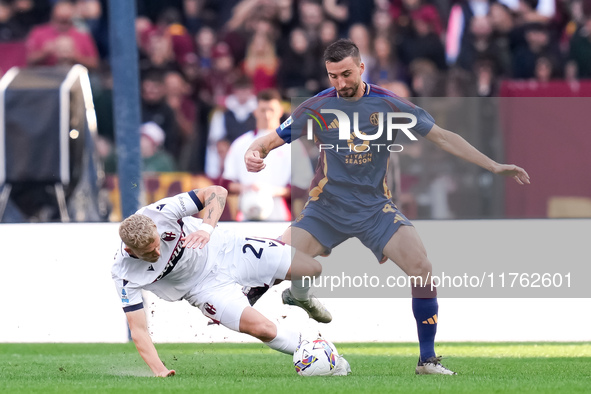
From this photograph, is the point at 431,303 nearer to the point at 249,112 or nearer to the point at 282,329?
the point at 282,329

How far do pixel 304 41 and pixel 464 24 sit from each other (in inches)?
79.8

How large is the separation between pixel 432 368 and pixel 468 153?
155 centimetres

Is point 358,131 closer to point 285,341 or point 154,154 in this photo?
point 285,341

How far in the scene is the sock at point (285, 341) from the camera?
7.42m

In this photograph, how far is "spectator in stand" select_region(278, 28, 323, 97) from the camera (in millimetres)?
12938

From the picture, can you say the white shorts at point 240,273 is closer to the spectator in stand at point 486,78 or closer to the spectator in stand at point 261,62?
the spectator in stand at point 486,78

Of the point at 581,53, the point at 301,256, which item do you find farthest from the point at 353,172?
the point at 581,53

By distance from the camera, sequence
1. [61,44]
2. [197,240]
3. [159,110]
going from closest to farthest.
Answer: [197,240], [61,44], [159,110]

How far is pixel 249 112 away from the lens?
12.2 m

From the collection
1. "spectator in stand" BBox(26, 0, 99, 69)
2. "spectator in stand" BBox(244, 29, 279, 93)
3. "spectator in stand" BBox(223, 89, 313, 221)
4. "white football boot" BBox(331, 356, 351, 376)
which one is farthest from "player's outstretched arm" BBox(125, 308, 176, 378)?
"spectator in stand" BBox(244, 29, 279, 93)

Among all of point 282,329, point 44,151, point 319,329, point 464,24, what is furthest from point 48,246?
point 464,24

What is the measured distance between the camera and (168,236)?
292 inches

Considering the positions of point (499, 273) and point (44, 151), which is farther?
point (44, 151)
